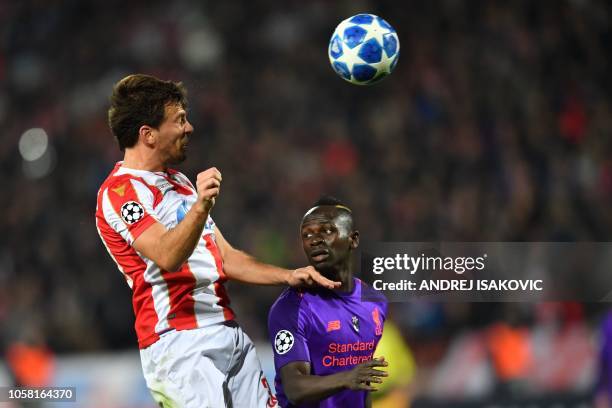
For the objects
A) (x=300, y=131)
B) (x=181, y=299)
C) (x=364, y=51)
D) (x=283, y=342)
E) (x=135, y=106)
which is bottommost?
(x=283, y=342)

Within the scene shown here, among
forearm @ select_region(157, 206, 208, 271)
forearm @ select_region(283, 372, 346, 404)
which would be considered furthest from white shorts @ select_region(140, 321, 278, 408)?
forearm @ select_region(157, 206, 208, 271)

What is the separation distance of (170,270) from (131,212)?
0.29 m

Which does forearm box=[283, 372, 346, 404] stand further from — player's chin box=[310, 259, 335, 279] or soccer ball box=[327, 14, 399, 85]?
soccer ball box=[327, 14, 399, 85]

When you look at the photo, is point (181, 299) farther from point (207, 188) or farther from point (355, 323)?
point (355, 323)

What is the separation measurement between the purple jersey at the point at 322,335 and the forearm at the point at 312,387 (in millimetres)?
108

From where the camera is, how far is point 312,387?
3508 millimetres

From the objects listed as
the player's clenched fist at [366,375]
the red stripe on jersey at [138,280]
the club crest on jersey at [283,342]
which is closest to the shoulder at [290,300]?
the club crest on jersey at [283,342]

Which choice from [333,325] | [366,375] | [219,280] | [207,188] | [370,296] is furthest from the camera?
[370,296]

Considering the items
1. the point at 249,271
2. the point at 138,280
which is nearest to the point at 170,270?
the point at 138,280

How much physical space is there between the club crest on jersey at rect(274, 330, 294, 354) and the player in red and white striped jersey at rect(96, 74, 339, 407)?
0.28 m

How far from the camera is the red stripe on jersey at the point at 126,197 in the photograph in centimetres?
312

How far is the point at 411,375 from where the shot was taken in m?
6.43

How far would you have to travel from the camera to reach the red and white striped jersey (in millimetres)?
3195

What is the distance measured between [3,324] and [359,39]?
4.19m
